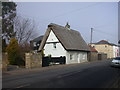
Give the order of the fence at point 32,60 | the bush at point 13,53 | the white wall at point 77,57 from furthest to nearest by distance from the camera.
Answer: the white wall at point 77,57 → the bush at point 13,53 → the fence at point 32,60

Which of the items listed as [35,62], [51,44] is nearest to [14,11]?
[51,44]

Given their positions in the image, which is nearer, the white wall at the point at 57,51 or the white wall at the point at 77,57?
the white wall at the point at 57,51

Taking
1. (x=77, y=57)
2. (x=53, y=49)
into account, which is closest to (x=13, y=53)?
(x=53, y=49)

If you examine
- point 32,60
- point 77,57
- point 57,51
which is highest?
point 57,51

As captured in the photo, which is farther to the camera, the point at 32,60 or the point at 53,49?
the point at 53,49

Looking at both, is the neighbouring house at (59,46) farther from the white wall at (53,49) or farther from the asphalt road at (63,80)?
the asphalt road at (63,80)

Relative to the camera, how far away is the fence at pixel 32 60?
24.8 metres

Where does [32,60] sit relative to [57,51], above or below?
below

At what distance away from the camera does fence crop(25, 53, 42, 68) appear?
978 inches

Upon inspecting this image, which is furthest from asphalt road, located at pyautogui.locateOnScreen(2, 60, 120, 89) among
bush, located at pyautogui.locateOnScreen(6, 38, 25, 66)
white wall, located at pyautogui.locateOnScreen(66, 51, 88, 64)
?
white wall, located at pyautogui.locateOnScreen(66, 51, 88, 64)

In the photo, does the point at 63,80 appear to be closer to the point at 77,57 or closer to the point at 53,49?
the point at 53,49

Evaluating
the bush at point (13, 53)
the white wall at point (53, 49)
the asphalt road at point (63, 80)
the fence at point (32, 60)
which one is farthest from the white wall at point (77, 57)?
the asphalt road at point (63, 80)

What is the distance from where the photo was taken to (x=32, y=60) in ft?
83.2

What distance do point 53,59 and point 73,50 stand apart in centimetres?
752
